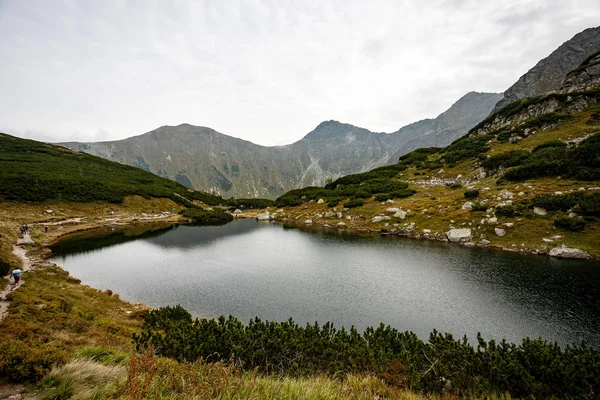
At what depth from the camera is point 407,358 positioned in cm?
1070

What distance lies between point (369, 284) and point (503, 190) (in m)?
39.4

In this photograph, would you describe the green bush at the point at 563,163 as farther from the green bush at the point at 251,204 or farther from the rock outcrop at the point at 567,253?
the green bush at the point at 251,204

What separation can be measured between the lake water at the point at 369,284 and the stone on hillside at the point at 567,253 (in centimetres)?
202

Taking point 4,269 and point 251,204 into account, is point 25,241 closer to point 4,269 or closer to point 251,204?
point 4,269

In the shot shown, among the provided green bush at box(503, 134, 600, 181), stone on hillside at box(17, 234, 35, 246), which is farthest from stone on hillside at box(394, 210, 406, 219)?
stone on hillside at box(17, 234, 35, 246)

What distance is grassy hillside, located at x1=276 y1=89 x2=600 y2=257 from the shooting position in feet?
123

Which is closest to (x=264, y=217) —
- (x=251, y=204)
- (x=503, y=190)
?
(x=251, y=204)

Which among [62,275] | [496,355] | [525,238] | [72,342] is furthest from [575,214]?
[62,275]

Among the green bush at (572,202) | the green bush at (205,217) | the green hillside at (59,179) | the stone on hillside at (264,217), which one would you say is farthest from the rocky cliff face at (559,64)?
the green hillside at (59,179)

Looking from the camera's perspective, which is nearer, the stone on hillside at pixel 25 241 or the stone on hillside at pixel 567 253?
the stone on hillside at pixel 567 253

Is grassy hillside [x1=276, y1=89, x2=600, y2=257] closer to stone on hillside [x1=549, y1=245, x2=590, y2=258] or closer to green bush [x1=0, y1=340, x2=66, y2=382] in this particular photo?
stone on hillside [x1=549, y1=245, x2=590, y2=258]

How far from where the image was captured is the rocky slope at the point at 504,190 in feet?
121

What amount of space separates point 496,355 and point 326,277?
20632 millimetres

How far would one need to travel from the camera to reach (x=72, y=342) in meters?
11.7
